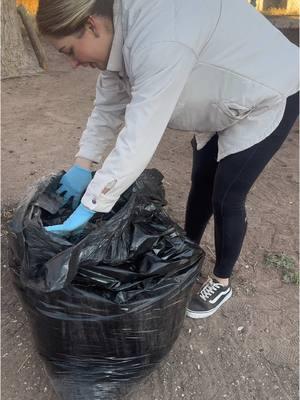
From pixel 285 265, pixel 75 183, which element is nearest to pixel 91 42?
pixel 75 183

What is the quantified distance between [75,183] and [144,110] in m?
0.64

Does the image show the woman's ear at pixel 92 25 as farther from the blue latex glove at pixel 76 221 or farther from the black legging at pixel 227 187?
the black legging at pixel 227 187

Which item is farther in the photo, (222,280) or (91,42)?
(222,280)

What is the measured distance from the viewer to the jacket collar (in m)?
1.38

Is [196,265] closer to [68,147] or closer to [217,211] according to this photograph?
[217,211]

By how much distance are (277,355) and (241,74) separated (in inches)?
46.5

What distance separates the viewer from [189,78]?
5.08 ft

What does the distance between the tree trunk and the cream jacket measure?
3.32 meters

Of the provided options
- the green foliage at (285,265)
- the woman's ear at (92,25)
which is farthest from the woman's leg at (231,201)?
the woman's ear at (92,25)

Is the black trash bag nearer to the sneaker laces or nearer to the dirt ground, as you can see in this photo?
the dirt ground

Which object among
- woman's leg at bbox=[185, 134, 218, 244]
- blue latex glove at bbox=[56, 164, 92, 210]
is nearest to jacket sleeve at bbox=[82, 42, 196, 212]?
blue latex glove at bbox=[56, 164, 92, 210]

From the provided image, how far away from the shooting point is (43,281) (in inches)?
60.7

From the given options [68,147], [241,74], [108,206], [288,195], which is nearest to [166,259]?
[108,206]

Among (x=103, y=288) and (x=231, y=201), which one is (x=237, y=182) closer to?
(x=231, y=201)
